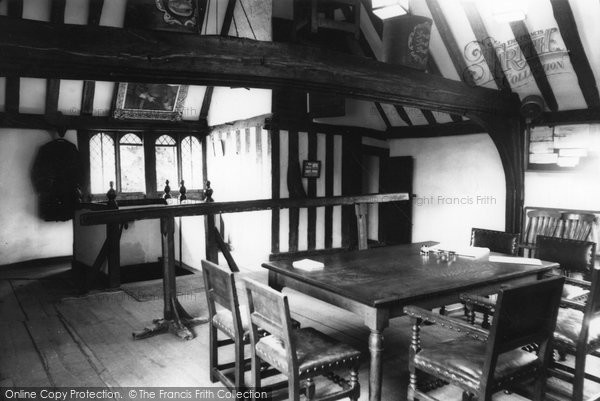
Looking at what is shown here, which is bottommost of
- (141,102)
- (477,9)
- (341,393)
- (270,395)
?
(270,395)

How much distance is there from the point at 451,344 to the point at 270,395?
128 cm

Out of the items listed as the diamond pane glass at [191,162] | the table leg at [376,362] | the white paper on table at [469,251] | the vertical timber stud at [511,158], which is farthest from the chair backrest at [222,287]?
the diamond pane glass at [191,162]

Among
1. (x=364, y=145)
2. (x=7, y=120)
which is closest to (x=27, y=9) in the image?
(x=7, y=120)

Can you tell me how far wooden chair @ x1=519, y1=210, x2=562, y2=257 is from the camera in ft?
21.2

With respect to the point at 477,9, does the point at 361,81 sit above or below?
below

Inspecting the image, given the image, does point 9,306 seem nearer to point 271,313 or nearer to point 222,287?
point 222,287

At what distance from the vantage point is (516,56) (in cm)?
609

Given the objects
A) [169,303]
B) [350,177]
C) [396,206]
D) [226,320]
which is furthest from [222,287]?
[396,206]

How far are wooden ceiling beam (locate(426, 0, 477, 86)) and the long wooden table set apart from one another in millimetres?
3406

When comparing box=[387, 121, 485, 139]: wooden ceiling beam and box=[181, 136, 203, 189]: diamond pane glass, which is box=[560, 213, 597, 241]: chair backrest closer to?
box=[387, 121, 485, 139]: wooden ceiling beam

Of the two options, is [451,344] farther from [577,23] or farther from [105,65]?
[577,23]

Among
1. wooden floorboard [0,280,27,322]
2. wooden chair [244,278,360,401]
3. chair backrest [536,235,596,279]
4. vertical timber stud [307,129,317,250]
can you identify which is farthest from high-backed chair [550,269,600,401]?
vertical timber stud [307,129,317,250]

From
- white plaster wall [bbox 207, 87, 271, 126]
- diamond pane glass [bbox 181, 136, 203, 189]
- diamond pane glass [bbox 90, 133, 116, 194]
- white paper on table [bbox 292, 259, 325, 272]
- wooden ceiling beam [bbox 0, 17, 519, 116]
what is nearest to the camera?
wooden ceiling beam [bbox 0, 17, 519, 116]

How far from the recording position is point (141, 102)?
29.0ft
